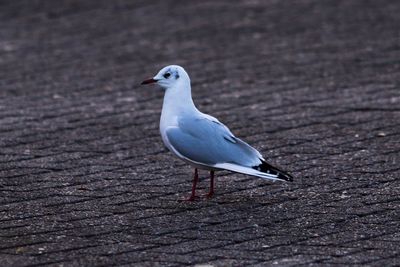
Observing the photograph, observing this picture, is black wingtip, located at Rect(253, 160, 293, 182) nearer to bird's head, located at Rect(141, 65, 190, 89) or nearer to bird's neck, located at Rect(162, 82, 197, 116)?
bird's neck, located at Rect(162, 82, 197, 116)

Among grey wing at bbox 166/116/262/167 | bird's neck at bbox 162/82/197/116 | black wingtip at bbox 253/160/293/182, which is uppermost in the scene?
bird's neck at bbox 162/82/197/116

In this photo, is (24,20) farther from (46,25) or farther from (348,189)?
(348,189)

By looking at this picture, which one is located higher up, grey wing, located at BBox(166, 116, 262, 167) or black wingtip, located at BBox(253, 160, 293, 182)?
grey wing, located at BBox(166, 116, 262, 167)

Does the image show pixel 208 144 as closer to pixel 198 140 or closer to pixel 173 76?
pixel 198 140

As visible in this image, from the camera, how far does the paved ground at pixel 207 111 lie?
510 cm

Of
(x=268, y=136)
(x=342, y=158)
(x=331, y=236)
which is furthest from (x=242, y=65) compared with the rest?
(x=331, y=236)

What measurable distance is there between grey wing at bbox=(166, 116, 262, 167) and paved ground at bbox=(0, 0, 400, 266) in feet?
0.97

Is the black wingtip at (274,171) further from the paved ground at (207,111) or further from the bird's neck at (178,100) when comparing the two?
the bird's neck at (178,100)

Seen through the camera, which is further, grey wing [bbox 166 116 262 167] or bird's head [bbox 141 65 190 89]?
bird's head [bbox 141 65 190 89]

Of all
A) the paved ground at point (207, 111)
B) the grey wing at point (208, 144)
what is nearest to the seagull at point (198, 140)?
the grey wing at point (208, 144)

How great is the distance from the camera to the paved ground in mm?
5098

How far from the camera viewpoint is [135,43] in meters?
10.6

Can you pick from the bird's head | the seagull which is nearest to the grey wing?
the seagull

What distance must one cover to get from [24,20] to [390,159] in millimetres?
6310
